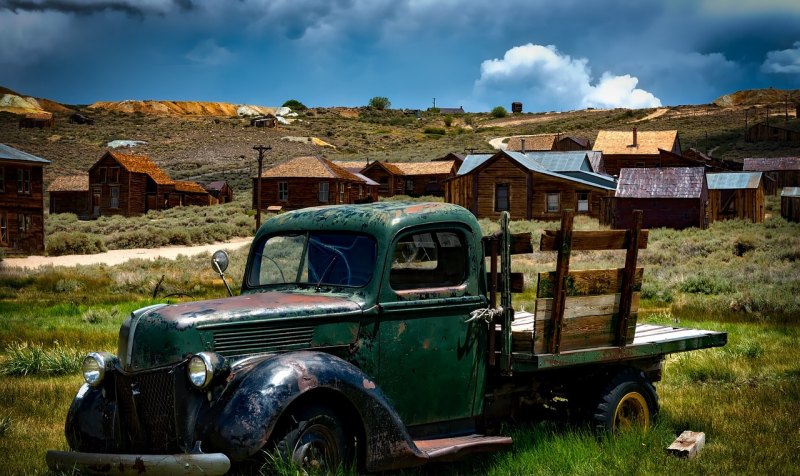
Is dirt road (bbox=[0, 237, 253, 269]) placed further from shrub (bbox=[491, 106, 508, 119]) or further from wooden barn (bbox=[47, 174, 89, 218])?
shrub (bbox=[491, 106, 508, 119])

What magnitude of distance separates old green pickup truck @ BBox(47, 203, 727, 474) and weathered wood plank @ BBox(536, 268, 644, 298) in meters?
0.02

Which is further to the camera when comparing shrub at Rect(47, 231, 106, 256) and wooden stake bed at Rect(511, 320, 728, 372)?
shrub at Rect(47, 231, 106, 256)

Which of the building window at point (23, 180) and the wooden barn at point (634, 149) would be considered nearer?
the building window at point (23, 180)

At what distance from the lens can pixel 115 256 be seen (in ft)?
127

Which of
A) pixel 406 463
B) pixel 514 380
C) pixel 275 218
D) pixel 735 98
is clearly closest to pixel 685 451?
pixel 514 380

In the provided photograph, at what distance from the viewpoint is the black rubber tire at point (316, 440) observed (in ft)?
15.8

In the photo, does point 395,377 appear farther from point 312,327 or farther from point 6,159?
point 6,159

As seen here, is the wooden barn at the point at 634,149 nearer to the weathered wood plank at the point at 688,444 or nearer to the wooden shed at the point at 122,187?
the wooden shed at the point at 122,187

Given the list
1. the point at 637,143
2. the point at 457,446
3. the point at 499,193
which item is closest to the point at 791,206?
the point at 499,193

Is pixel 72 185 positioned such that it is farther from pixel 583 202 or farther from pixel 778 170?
pixel 778 170

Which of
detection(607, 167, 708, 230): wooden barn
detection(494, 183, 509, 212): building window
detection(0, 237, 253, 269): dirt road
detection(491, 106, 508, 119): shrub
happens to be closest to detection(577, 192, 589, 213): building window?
detection(494, 183, 509, 212): building window

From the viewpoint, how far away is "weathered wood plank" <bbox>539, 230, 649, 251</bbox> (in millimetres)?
6172

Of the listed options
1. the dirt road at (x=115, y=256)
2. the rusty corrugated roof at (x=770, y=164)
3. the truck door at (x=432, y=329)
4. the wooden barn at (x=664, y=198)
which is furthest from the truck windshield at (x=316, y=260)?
the rusty corrugated roof at (x=770, y=164)

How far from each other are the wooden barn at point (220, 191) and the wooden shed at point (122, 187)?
5.66m
